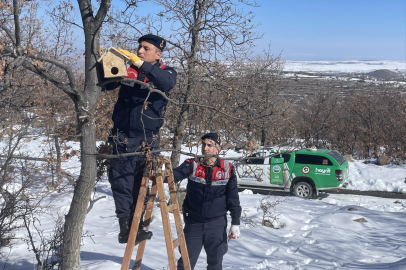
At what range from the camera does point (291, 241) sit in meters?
6.98

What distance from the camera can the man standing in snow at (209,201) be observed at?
393 centimetres

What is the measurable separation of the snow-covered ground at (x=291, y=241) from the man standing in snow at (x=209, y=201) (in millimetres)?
1044

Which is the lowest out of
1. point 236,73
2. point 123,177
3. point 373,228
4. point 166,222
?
point 373,228

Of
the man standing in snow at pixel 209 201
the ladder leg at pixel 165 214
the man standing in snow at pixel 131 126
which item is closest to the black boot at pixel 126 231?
the man standing in snow at pixel 131 126

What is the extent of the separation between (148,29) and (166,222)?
462 cm

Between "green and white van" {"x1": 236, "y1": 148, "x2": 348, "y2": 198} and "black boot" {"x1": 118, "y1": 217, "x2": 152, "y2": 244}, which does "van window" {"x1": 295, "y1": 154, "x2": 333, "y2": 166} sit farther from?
"black boot" {"x1": 118, "y1": 217, "x2": 152, "y2": 244}

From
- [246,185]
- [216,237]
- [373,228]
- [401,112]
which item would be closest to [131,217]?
[216,237]

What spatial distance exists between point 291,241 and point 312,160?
17.5 feet

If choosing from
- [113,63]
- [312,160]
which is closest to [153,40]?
[113,63]

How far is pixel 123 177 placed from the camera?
3.25 meters

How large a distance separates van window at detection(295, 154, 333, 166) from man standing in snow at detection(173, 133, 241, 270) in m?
8.41

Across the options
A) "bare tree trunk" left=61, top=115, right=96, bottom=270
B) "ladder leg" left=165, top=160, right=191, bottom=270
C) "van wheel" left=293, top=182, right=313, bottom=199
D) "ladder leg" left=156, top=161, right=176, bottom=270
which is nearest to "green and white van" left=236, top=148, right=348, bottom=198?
"van wheel" left=293, top=182, right=313, bottom=199

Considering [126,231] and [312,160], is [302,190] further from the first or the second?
[126,231]

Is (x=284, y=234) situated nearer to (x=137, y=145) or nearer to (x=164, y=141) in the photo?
(x=164, y=141)
